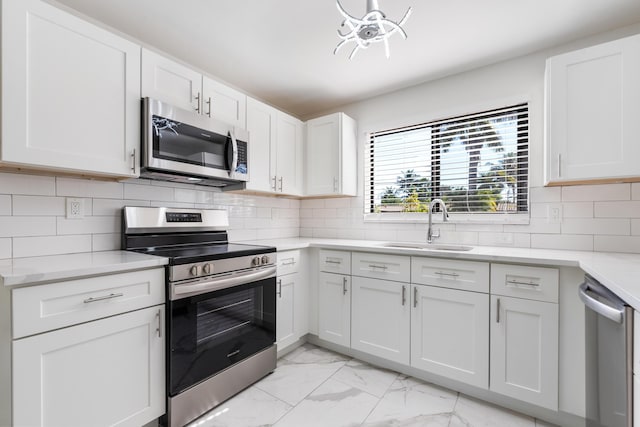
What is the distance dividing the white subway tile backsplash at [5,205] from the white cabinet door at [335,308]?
202cm

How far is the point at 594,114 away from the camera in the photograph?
68.5 inches

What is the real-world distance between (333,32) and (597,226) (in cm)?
220

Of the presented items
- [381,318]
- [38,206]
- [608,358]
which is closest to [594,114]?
[608,358]

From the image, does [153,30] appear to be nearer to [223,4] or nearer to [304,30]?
[223,4]

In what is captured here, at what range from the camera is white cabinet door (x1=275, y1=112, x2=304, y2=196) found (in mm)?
2824

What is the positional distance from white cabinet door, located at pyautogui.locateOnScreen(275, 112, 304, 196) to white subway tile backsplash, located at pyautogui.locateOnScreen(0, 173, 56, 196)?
158 cm

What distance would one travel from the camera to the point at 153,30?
200cm

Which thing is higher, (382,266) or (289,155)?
(289,155)

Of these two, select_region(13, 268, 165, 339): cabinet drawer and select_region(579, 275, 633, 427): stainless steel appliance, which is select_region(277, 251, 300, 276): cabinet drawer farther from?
select_region(579, 275, 633, 427): stainless steel appliance

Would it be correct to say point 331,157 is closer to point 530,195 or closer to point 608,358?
point 530,195

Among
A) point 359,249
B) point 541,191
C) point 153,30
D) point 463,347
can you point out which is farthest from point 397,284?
point 153,30

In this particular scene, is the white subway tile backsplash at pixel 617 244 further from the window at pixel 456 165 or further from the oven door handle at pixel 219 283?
the oven door handle at pixel 219 283

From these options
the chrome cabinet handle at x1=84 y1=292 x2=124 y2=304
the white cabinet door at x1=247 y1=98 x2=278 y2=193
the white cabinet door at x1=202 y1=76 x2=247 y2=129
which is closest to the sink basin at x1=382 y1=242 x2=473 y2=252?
the white cabinet door at x1=247 y1=98 x2=278 y2=193

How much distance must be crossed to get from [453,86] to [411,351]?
220 cm
